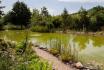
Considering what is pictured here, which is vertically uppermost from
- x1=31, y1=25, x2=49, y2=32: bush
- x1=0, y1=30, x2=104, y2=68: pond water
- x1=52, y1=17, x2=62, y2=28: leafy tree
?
x1=52, y1=17, x2=62, y2=28: leafy tree

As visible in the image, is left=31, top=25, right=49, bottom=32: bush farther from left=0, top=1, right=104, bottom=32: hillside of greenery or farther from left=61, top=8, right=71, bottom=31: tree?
left=61, top=8, right=71, bottom=31: tree

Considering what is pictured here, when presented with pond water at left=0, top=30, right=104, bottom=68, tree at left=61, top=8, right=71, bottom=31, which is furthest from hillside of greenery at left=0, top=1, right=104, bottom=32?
pond water at left=0, top=30, right=104, bottom=68

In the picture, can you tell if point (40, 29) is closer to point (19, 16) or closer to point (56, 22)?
point (56, 22)

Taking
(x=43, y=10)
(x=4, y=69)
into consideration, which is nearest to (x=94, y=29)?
(x=43, y=10)

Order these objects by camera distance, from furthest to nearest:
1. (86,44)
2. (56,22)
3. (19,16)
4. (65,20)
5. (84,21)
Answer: (19,16) → (56,22) → (65,20) → (84,21) → (86,44)

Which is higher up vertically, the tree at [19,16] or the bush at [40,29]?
the tree at [19,16]

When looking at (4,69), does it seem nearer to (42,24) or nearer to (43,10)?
(42,24)

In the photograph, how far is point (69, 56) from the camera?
32.4ft

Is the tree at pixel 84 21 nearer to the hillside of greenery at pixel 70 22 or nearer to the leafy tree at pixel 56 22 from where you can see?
the hillside of greenery at pixel 70 22

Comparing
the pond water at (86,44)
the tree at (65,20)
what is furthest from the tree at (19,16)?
the pond water at (86,44)

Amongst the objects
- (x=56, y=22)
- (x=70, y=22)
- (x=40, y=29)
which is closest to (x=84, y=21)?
(x=70, y=22)

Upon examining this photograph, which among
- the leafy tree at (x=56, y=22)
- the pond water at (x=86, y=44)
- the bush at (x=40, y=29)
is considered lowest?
the pond water at (x=86, y=44)

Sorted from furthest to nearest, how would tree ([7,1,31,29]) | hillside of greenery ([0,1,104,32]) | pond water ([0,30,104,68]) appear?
tree ([7,1,31,29]) → hillside of greenery ([0,1,104,32]) → pond water ([0,30,104,68])

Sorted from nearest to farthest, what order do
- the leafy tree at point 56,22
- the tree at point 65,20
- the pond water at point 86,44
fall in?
→ the pond water at point 86,44, the tree at point 65,20, the leafy tree at point 56,22
